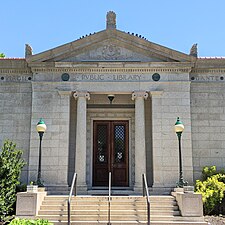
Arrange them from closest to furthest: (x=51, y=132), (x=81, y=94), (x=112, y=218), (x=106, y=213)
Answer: (x=112, y=218) < (x=106, y=213) < (x=51, y=132) < (x=81, y=94)

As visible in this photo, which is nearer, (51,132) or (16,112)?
(51,132)

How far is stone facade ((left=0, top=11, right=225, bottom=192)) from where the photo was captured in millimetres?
14914

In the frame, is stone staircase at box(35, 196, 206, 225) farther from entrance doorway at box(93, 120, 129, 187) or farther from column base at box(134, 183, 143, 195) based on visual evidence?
entrance doorway at box(93, 120, 129, 187)

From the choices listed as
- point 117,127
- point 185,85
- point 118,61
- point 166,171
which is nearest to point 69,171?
point 117,127

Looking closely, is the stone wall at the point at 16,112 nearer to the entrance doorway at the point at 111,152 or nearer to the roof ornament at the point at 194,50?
the entrance doorway at the point at 111,152

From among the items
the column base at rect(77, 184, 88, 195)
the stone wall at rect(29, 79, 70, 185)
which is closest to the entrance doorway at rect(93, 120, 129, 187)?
Result: the column base at rect(77, 184, 88, 195)

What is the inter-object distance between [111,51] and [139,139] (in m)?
4.23

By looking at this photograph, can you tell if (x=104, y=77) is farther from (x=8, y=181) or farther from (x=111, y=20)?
(x=8, y=181)

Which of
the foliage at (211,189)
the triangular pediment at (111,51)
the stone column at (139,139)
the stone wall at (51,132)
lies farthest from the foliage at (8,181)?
the foliage at (211,189)

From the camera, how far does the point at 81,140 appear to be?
587 inches

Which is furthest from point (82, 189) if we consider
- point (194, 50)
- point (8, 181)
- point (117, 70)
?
point (194, 50)

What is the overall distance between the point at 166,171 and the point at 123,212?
11.6 ft

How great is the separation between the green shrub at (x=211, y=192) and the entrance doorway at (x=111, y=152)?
3.77 meters

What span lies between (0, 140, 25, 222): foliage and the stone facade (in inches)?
64.7
